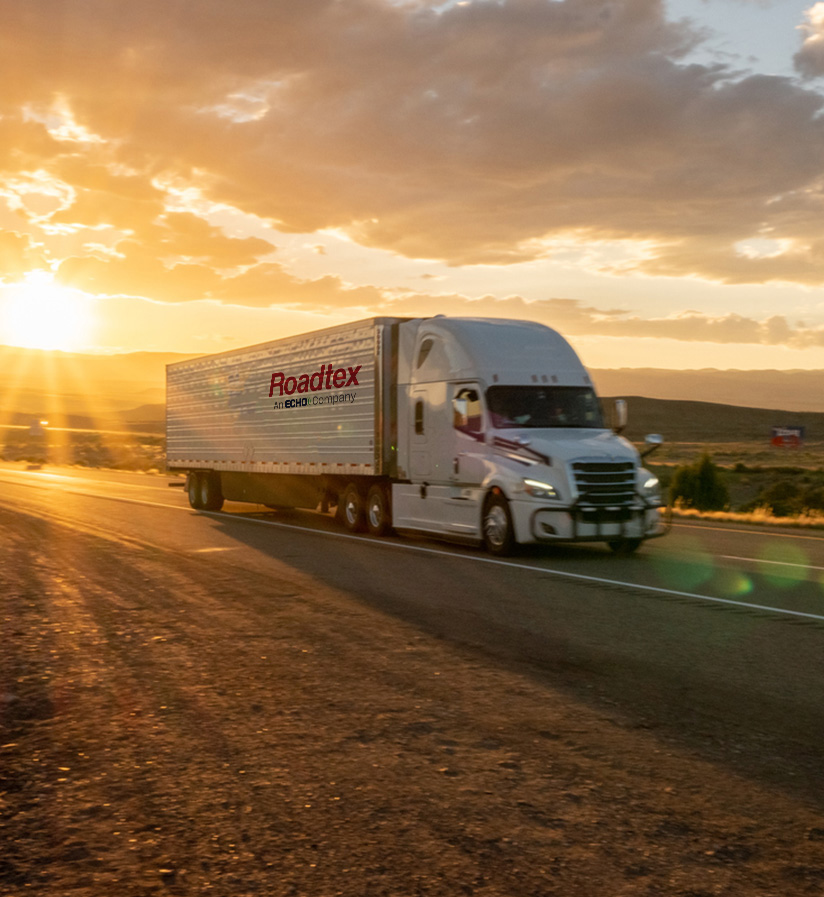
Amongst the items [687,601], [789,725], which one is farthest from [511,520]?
[789,725]

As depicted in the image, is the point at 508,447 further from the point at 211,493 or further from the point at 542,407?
the point at 211,493

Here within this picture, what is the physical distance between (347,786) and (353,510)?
566 inches

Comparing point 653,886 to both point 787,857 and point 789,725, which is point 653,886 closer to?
point 787,857

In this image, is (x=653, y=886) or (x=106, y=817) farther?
(x=106, y=817)

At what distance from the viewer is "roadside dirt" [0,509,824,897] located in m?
3.98

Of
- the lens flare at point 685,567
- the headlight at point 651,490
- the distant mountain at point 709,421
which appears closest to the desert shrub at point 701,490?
the lens flare at point 685,567

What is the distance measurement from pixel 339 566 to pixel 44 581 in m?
3.50

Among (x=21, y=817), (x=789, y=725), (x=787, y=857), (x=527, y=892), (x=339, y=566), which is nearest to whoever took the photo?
(x=527, y=892)

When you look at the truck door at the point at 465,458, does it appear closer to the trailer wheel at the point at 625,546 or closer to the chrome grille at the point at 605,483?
the chrome grille at the point at 605,483

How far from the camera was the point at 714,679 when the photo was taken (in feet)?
24.1

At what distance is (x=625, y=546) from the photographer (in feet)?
51.9

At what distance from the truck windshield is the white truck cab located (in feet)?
0.06

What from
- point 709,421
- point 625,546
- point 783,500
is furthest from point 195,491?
point 709,421

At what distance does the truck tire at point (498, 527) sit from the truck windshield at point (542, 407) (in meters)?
1.10
